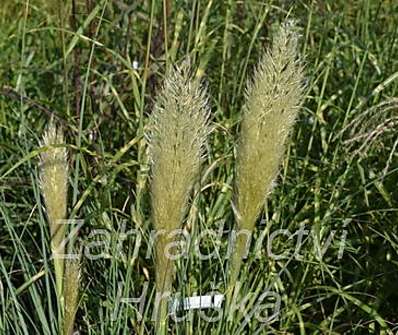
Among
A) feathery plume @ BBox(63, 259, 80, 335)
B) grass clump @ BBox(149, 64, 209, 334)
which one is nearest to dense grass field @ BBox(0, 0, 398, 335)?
feathery plume @ BBox(63, 259, 80, 335)

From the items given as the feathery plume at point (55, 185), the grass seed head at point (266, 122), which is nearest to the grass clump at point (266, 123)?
the grass seed head at point (266, 122)

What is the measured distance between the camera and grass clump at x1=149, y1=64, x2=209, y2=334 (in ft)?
4.51

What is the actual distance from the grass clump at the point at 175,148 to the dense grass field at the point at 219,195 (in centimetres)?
39

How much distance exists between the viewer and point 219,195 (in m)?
2.37

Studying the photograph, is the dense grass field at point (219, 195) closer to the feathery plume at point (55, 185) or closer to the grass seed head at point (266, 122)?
the feathery plume at point (55, 185)

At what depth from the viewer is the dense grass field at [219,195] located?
6.65 feet

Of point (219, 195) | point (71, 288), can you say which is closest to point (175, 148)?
point (71, 288)

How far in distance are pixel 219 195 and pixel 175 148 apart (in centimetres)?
100

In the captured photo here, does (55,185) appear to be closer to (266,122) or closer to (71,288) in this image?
(71,288)

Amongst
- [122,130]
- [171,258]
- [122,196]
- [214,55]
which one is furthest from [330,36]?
[171,258]

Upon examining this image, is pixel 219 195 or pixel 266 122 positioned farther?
pixel 219 195

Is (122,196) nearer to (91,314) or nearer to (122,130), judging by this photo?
(122,130)

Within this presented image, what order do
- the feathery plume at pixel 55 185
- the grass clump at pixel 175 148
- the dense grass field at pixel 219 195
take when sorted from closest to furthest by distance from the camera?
the grass clump at pixel 175 148 → the feathery plume at pixel 55 185 → the dense grass field at pixel 219 195

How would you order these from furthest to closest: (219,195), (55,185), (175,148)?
(219,195) < (55,185) < (175,148)
